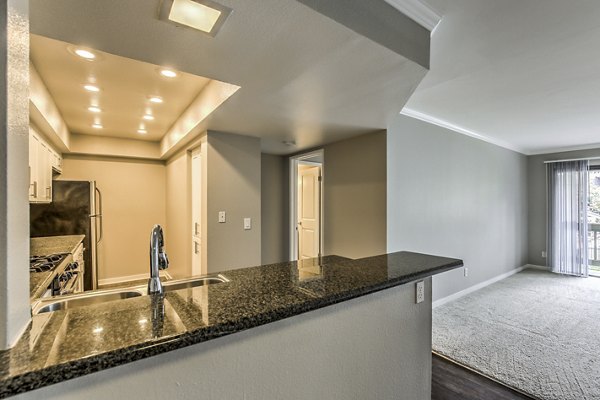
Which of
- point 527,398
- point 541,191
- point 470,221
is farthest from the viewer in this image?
point 541,191

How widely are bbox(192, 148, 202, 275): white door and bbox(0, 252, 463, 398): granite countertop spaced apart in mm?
2377

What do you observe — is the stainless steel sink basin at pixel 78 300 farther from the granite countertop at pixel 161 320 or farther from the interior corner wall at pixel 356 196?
the interior corner wall at pixel 356 196

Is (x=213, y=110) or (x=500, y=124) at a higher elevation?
(x=500, y=124)

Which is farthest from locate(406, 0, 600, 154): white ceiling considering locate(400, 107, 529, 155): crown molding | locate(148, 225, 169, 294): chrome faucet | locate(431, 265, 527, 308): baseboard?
locate(431, 265, 527, 308): baseboard

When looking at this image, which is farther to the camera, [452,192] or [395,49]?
[452,192]

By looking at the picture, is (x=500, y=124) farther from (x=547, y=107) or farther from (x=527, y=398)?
(x=527, y=398)

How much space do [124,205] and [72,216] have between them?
118 centimetres

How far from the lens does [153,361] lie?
0.75 meters

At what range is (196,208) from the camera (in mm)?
3682

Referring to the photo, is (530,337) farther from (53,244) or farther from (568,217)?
(53,244)

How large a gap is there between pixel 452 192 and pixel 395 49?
2.95 meters

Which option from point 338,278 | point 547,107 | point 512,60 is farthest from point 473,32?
point 547,107

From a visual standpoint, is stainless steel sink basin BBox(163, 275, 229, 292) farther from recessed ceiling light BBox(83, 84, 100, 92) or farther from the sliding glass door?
the sliding glass door

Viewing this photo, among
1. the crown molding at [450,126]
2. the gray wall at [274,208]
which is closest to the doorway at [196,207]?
the gray wall at [274,208]
